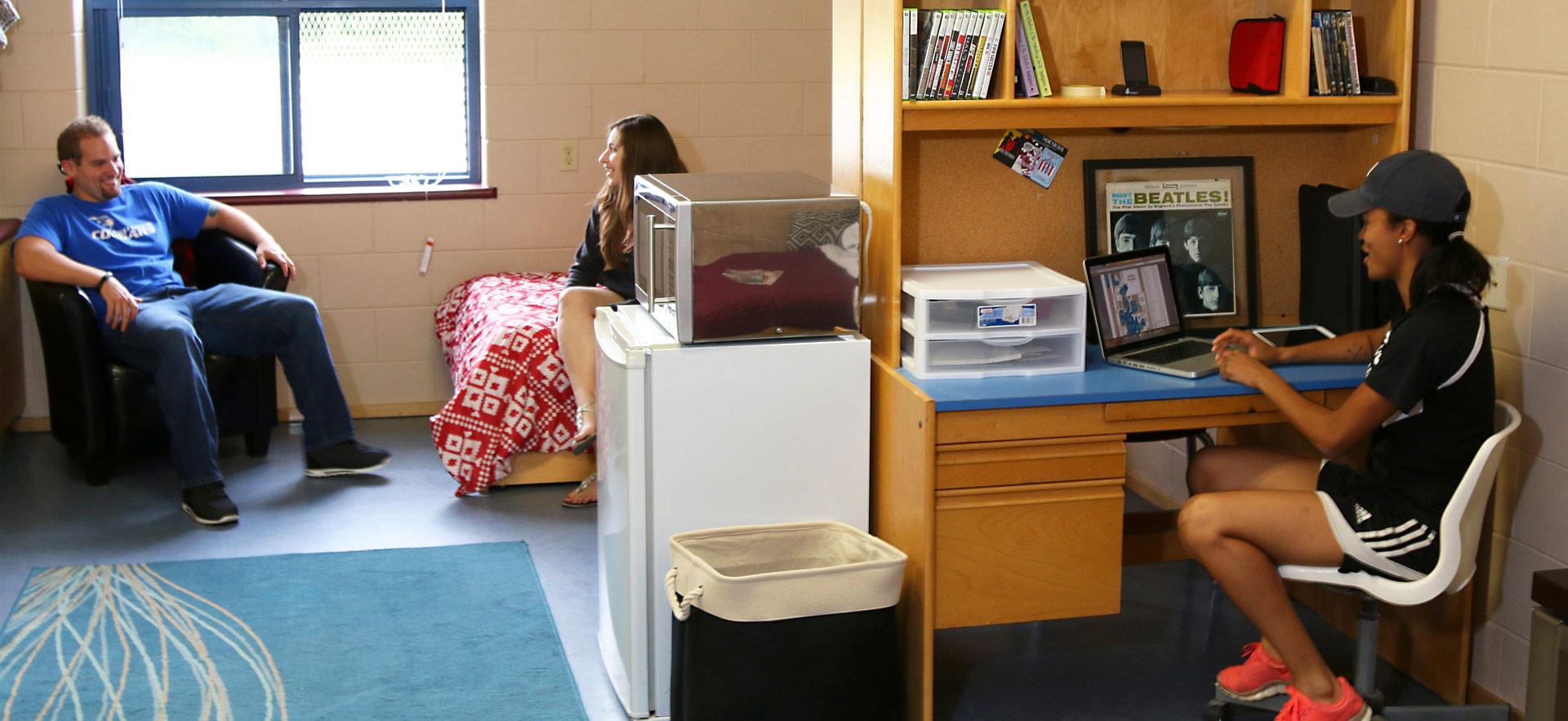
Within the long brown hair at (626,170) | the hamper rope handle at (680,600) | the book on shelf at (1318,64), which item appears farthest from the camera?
the long brown hair at (626,170)

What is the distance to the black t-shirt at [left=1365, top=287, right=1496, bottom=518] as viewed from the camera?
266 centimetres

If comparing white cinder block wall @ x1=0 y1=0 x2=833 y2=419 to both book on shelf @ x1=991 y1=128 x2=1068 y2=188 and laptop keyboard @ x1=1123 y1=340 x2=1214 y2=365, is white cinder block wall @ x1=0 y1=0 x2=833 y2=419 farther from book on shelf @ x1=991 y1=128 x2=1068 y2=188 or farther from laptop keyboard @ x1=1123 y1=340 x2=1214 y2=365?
laptop keyboard @ x1=1123 y1=340 x2=1214 y2=365

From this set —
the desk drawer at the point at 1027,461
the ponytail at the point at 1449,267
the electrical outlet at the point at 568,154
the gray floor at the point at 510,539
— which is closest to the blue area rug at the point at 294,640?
the gray floor at the point at 510,539

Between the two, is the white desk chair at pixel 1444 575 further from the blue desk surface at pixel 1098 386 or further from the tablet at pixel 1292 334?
the tablet at pixel 1292 334

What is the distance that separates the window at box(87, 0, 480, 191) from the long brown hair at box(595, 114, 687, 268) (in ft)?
4.07

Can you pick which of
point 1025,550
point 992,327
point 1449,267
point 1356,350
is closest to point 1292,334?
point 1356,350

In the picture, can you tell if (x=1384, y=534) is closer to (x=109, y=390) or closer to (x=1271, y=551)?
(x=1271, y=551)

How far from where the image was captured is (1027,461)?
292 centimetres

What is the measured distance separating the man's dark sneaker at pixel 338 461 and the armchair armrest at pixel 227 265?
2.13 ft

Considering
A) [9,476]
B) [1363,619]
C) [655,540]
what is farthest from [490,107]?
[1363,619]

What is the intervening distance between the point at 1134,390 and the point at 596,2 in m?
3.37

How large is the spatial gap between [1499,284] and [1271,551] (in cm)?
78

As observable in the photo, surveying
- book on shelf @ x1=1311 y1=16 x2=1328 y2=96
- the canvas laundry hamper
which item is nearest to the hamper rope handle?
the canvas laundry hamper

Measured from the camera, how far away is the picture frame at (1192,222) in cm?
343
